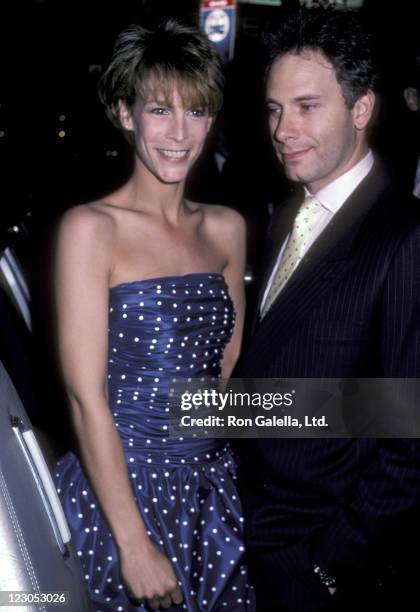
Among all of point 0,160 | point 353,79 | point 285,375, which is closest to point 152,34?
point 353,79

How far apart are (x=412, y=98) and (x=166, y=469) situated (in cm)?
265

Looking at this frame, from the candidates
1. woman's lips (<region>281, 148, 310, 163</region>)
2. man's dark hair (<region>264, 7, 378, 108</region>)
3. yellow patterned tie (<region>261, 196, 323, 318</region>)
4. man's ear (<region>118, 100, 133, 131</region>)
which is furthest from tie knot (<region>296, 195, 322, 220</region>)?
man's ear (<region>118, 100, 133, 131</region>)

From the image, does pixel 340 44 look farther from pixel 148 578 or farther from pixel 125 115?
pixel 148 578

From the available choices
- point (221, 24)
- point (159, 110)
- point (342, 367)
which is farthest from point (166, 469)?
point (221, 24)

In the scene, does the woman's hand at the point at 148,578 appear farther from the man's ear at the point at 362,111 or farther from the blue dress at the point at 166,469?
the man's ear at the point at 362,111

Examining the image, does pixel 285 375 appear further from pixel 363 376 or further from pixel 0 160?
pixel 0 160

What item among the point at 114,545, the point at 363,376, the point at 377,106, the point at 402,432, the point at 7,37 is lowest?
the point at 114,545

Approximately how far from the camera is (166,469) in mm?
1594

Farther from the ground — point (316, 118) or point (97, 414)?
point (316, 118)

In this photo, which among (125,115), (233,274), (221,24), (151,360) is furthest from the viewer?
(221,24)

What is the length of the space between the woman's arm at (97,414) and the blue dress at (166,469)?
79 millimetres

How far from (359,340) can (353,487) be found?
0.31m

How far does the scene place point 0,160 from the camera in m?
4.89

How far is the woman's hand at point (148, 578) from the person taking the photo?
1411 millimetres
